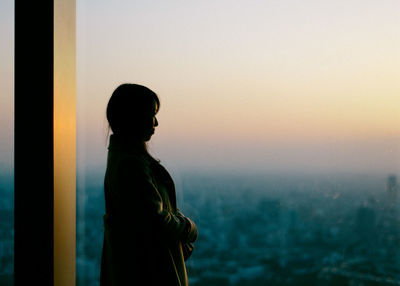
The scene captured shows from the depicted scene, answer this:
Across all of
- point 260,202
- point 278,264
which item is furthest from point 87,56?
point 278,264

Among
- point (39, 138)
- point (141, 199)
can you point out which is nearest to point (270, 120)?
point (141, 199)

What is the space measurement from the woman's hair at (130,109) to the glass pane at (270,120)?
40cm

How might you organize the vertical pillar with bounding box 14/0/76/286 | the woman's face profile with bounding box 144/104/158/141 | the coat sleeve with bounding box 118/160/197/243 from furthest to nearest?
the vertical pillar with bounding box 14/0/76/286 → the woman's face profile with bounding box 144/104/158/141 → the coat sleeve with bounding box 118/160/197/243

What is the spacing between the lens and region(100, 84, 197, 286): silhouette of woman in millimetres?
1007

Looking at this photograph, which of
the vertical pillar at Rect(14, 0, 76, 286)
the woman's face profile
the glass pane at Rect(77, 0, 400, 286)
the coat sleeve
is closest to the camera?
the coat sleeve

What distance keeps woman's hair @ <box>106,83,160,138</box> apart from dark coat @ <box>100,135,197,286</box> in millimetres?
38

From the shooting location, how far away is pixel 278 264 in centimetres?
156

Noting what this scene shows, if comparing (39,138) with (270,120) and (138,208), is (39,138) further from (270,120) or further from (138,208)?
(270,120)

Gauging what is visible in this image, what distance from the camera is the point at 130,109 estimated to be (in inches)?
42.2

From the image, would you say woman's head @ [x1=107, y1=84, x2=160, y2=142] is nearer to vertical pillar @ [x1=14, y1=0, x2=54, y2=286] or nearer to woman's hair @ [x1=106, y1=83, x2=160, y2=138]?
woman's hair @ [x1=106, y1=83, x2=160, y2=138]

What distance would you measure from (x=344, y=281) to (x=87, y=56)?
1.36 metres

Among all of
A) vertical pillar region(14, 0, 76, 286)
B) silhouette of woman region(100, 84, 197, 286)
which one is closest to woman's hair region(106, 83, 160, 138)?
silhouette of woman region(100, 84, 197, 286)

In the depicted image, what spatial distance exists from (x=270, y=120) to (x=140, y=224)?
0.72 metres

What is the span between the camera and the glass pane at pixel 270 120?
1.47 meters
